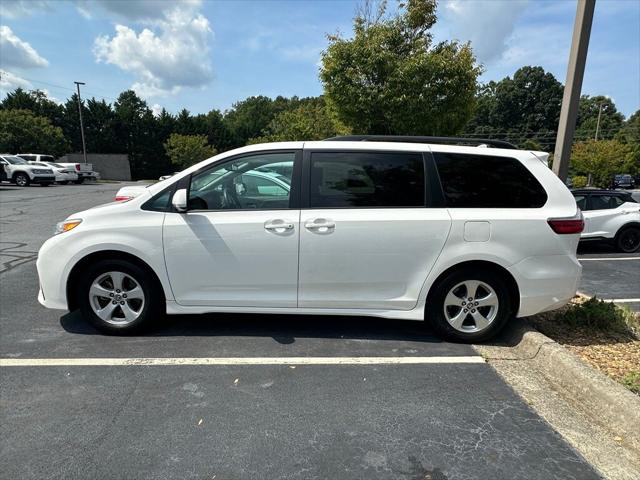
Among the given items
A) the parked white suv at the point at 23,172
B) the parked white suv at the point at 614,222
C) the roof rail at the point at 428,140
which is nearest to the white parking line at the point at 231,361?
the roof rail at the point at 428,140

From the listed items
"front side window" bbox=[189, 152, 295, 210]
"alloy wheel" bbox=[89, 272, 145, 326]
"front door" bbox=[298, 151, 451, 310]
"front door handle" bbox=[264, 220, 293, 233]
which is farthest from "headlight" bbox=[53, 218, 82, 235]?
"front door" bbox=[298, 151, 451, 310]

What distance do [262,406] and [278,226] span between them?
152 cm

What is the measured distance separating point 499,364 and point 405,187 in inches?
67.4

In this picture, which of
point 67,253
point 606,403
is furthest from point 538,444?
point 67,253

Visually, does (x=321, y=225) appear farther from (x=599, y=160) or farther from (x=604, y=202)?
(x=599, y=160)

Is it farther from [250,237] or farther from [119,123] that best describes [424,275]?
[119,123]

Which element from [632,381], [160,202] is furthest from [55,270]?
[632,381]

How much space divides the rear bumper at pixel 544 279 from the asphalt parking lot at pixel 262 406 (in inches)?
28.5

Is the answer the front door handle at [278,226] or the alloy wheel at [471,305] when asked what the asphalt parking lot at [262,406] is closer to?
the alloy wheel at [471,305]

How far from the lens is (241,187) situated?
414 cm

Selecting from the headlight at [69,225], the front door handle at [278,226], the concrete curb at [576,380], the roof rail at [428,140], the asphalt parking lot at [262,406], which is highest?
the roof rail at [428,140]

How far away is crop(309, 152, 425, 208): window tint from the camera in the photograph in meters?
3.96

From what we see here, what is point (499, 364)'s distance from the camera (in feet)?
12.1

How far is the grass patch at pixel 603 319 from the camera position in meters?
4.25
